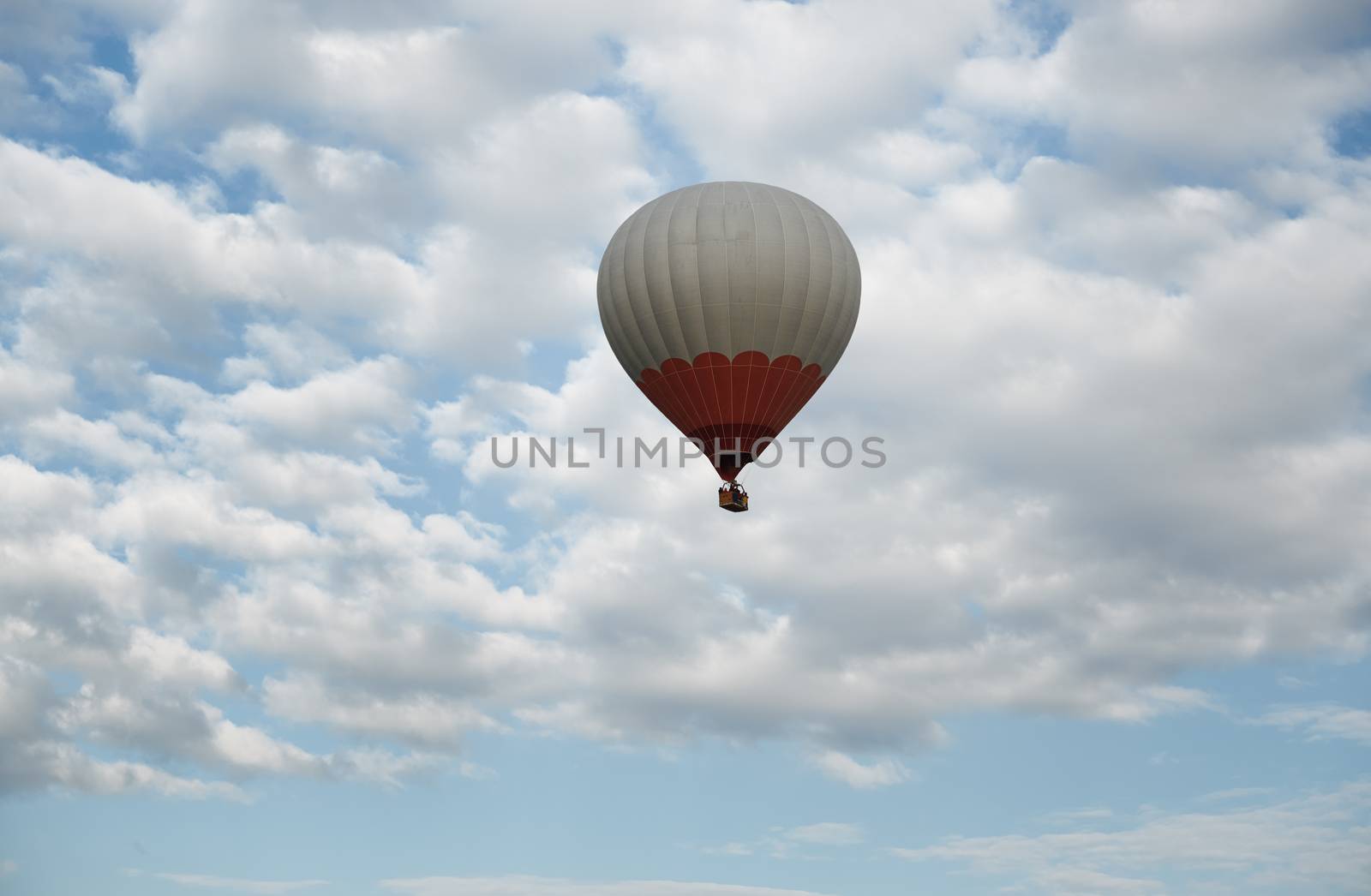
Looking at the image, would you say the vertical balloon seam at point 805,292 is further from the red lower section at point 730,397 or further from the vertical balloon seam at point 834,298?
the vertical balloon seam at point 834,298

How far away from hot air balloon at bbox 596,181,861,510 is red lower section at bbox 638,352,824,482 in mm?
45

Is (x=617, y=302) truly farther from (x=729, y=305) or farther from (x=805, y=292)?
(x=805, y=292)

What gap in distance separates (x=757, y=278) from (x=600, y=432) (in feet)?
36.4

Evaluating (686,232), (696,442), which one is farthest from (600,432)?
(686,232)

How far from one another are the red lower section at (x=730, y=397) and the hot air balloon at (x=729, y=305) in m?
0.05

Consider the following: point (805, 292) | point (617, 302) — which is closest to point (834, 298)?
point (805, 292)

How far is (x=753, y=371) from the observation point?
2306 inches

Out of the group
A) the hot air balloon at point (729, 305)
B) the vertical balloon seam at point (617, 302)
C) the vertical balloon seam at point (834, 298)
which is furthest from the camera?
the vertical balloon seam at point (617, 302)

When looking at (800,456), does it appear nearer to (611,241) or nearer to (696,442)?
(696,442)

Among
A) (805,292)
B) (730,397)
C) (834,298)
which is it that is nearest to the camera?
(805,292)

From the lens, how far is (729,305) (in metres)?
57.7

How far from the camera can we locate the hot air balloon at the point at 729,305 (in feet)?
190

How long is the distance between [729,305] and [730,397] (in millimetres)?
3537

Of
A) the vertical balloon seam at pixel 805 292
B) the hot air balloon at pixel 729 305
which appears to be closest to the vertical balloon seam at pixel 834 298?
the hot air balloon at pixel 729 305
